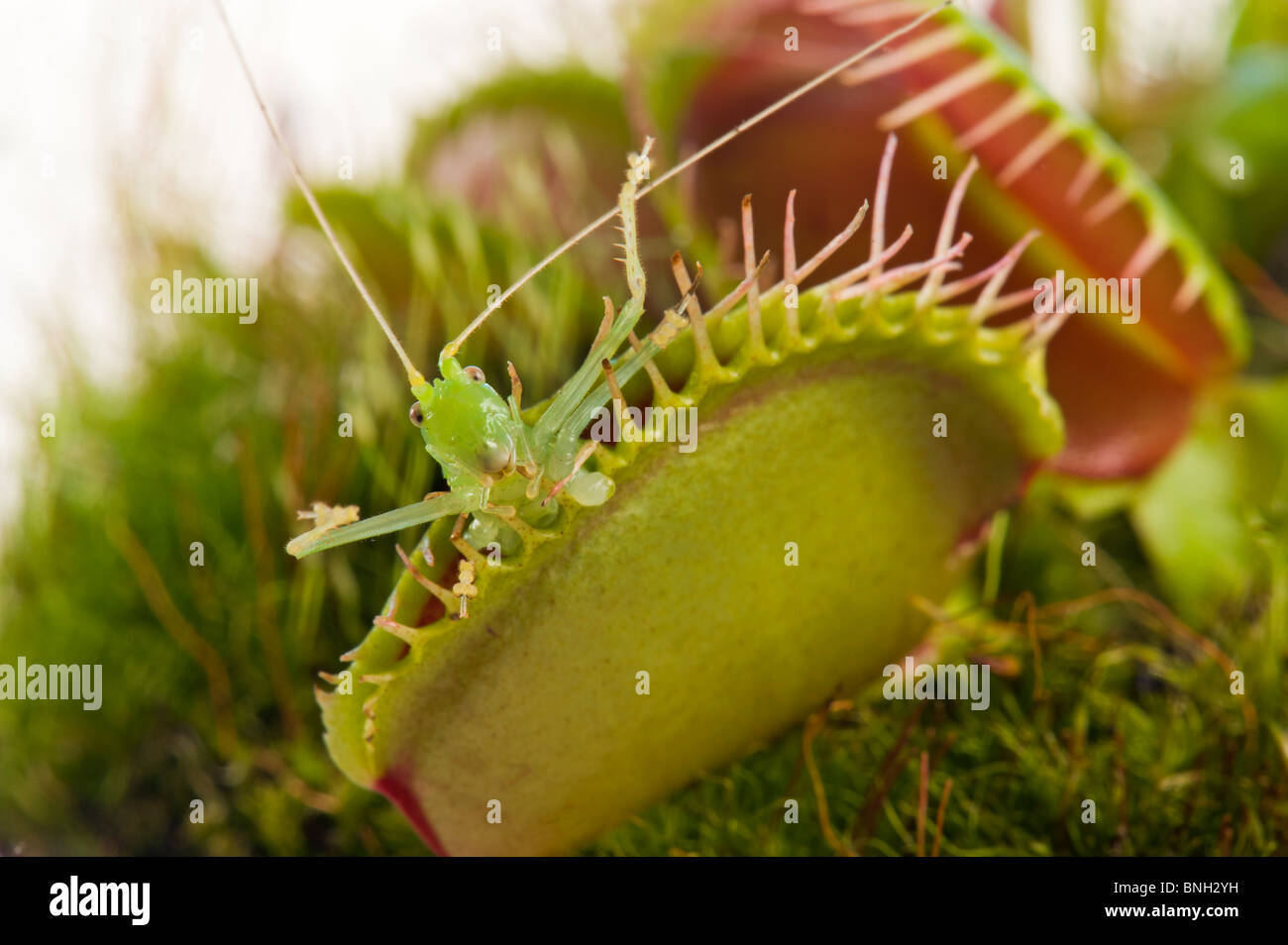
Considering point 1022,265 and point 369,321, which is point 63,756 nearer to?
point 369,321
